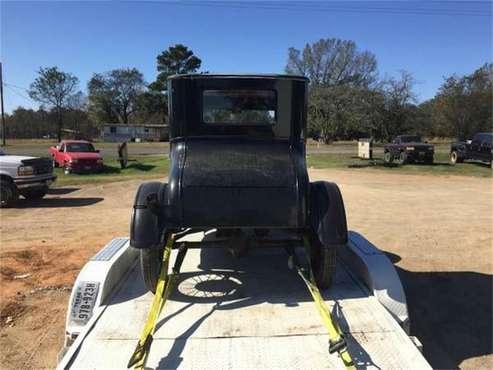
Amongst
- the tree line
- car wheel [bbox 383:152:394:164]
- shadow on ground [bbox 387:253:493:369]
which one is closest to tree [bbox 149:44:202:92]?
the tree line

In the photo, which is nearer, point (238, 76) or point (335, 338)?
point (335, 338)

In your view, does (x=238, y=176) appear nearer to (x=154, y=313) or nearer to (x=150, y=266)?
(x=150, y=266)

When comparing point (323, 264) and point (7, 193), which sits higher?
point (323, 264)

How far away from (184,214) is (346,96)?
45.9 meters

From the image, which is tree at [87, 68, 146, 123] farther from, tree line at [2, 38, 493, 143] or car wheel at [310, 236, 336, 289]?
car wheel at [310, 236, 336, 289]

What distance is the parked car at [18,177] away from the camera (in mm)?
12844

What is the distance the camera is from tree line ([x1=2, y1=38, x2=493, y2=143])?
44.2 meters

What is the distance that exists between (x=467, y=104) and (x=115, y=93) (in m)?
66.1

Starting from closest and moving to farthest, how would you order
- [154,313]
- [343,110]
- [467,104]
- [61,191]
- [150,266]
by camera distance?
[154,313] → [150,266] → [61,191] → [467,104] → [343,110]

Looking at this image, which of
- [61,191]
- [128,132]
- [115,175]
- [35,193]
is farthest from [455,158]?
[128,132]

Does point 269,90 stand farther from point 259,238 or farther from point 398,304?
point 398,304

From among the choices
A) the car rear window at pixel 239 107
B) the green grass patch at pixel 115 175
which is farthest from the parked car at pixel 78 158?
the car rear window at pixel 239 107

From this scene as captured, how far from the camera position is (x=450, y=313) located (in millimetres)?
5547

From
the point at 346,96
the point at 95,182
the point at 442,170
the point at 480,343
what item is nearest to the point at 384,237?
the point at 480,343
